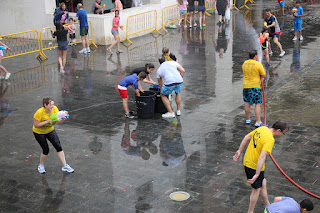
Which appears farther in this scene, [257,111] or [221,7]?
[221,7]

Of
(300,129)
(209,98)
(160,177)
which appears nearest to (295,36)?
(209,98)

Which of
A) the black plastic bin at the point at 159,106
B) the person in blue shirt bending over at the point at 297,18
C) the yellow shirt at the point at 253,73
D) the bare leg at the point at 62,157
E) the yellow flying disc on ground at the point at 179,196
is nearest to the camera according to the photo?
the yellow flying disc on ground at the point at 179,196

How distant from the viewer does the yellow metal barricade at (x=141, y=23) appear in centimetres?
2200

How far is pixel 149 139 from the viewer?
411 inches

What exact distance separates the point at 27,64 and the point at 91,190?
10.8m

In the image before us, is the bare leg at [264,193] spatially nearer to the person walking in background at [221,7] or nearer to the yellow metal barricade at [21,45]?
the yellow metal barricade at [21,45]

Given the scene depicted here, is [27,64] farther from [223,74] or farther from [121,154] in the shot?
[121,154]

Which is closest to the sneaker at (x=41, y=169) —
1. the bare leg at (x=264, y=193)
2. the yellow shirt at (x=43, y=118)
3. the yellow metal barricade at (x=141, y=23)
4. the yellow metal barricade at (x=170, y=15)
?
the yellow shirt at (x=43, y=118)

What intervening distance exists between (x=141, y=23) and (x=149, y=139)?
13.3 metres

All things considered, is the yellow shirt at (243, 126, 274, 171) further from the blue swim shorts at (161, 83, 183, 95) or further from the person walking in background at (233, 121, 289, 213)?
the blue swim shorts at (161, 83, 183, 95)

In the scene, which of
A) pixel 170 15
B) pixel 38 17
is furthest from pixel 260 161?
pixel 170 15

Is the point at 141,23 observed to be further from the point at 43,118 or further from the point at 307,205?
the point at 307,205

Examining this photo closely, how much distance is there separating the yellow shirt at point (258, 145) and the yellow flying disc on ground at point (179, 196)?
4.77ft

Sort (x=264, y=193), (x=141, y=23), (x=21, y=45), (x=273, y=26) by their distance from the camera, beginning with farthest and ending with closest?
(x=141, y=23) < (x=21, y=45) < (x=273, y=26) < (x=264, y=193)
